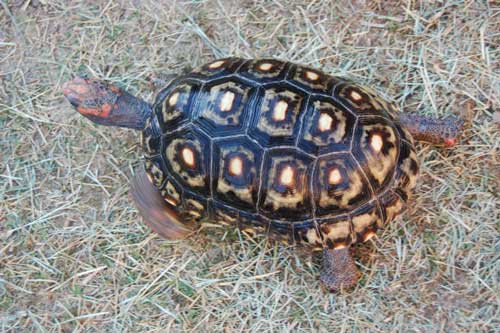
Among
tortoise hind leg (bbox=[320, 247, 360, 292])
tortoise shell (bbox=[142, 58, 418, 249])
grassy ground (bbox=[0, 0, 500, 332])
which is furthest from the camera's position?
grassy ground (bbox=[0, 0, 500, 332])

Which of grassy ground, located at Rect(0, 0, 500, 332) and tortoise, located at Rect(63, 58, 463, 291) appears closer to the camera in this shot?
tortoise, located at Rect(63, 58, 463, 291)

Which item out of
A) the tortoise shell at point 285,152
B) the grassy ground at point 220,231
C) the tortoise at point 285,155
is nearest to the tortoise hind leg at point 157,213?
the grassy ground at point 220,231

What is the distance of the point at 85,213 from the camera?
12.7 feet

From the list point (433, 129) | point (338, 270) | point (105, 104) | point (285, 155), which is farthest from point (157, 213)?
point (433, 129)

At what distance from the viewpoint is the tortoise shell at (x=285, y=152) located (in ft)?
9.87

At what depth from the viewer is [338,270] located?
11.1ft

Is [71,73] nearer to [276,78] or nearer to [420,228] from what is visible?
[276,78]

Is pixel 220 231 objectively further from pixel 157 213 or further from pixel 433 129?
pixel 433 129

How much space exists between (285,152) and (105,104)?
1.27 metres

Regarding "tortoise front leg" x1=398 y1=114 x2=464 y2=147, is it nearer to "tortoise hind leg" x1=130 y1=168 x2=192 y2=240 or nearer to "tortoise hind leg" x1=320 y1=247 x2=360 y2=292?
"tortoise hind leg" x1=320 y1=247 x2=360 y2=292

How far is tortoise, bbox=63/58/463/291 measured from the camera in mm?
3010

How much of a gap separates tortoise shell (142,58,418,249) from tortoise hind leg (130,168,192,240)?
0.33m

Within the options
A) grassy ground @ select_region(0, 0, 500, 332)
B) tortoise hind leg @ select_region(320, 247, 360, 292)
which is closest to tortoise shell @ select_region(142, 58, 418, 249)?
tortoise hind leg @ select_region(320, 247, 360, 292)

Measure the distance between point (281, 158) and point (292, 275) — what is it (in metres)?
0.94
